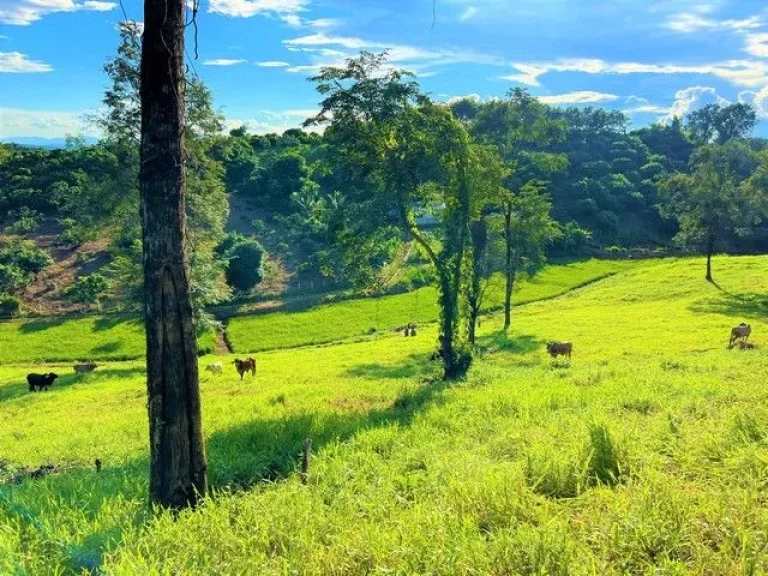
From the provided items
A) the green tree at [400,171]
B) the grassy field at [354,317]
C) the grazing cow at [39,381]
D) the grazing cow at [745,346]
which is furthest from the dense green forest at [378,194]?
the grazing cow at [745,346]

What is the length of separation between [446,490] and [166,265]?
4.33 meters

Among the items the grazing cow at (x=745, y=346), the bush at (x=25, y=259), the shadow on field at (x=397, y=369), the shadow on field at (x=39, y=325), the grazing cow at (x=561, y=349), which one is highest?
the bush at (x=25, y=259)

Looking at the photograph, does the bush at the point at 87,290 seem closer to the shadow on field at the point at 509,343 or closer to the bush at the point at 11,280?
the bush at the point at 11,280

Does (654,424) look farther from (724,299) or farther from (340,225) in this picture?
(724,299)

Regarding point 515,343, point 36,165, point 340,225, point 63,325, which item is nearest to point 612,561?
point 340,225

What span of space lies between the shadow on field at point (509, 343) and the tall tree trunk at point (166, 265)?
2912cm

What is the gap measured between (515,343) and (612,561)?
34.3 meters

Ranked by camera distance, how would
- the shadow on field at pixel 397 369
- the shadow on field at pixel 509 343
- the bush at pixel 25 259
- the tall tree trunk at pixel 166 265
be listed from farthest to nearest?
the bush at pixel 25 259
the shadow on field at pixel 509 343
the shadow on field at pixel 397 369
the tall tree trunk at pixel 166 265

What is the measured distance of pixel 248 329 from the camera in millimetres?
58406

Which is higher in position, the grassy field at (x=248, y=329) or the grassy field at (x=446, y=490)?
the grassy field at (x=446, y=490)

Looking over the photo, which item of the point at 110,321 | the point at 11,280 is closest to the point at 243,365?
the point at 110,321

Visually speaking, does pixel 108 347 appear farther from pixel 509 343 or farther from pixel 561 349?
pixel 561 349

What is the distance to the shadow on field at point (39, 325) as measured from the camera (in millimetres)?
57406

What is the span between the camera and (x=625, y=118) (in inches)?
5719
